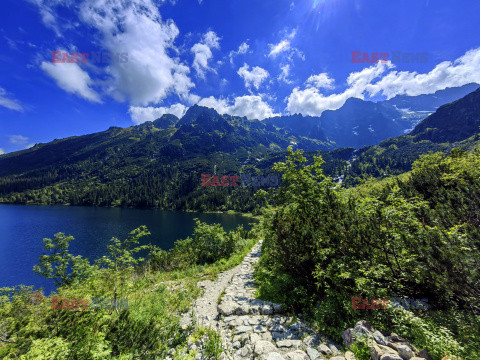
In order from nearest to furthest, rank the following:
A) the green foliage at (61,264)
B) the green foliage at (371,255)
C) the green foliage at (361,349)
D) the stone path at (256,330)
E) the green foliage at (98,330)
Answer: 1. the green foliage at (361,349)
2. the green foliage at (98,330)
3. the green foliage at (371,255)
4. the stone path at (256,330)
5. the green foliage at (61,264)

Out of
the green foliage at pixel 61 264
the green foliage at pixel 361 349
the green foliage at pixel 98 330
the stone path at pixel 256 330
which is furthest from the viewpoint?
the green foliage at pixel 61 264

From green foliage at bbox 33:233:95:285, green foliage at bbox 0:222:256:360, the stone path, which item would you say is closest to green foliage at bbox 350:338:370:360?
the stone path

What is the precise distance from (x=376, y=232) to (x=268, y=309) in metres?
4.92

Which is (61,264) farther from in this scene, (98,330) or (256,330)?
(256,330)

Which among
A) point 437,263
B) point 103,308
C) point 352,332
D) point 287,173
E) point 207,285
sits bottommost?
point 207,285

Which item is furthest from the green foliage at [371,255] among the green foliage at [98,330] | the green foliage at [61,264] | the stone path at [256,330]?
the green foliage at [61,264]

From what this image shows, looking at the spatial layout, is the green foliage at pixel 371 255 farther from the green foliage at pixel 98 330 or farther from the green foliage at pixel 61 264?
the green foliage at pixel 61 264

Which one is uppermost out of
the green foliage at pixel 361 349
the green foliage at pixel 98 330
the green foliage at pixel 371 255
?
the green foliage at pixel 371 255

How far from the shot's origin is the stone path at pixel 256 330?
484 centimetres

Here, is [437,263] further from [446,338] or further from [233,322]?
[233,322]

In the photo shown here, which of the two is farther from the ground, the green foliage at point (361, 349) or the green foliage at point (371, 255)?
the green foliage at point (371, 255)

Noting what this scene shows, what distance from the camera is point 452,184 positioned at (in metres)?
13.8

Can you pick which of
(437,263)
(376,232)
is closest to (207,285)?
(376,232)

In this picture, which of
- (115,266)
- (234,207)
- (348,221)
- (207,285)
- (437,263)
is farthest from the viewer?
(234,207)
